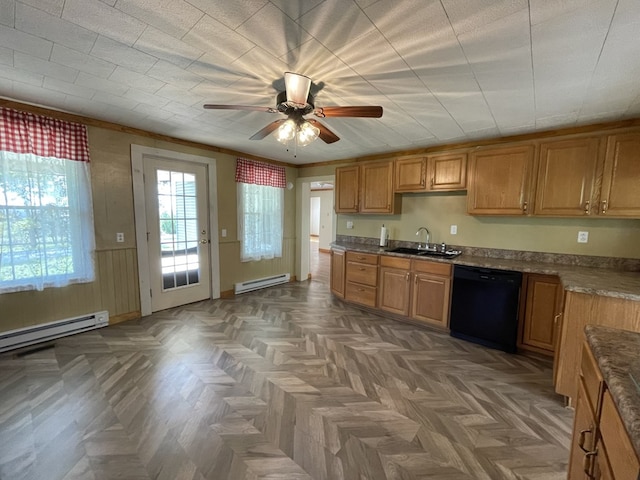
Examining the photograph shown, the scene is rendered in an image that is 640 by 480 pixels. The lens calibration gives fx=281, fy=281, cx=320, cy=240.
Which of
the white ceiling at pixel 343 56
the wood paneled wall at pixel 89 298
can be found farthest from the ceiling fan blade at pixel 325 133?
the wood paneled wall at pixel 89 298

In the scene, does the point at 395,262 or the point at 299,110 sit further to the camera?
the point at 395,262

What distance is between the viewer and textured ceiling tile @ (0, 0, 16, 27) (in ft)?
4.29

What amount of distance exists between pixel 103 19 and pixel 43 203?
2155 millimetres

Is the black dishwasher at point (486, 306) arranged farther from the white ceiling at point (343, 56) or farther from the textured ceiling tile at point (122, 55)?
the textured ceiling tile at point (122, 55)

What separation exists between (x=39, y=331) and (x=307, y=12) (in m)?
3.64

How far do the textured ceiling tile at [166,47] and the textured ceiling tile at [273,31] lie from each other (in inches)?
15.4

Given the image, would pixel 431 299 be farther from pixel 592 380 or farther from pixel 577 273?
pixel 592 380

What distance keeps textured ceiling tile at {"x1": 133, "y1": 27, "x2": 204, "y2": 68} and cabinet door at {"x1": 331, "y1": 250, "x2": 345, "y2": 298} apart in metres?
2.98

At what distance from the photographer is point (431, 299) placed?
330 cm

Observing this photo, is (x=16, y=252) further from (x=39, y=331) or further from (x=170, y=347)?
(x=170, y=347)

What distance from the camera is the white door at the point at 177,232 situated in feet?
11.7

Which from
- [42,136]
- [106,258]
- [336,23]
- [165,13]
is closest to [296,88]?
[336,23]

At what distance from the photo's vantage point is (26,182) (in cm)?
259

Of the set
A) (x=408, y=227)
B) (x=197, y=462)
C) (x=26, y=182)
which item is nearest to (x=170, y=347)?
(x=197, y=462)
